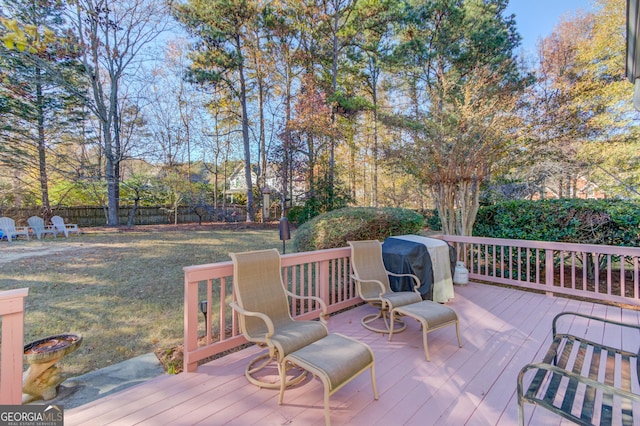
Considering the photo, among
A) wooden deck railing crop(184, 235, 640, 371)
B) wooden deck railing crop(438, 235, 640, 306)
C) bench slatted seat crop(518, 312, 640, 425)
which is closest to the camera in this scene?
bench slatted seat crop(518, 312, 640, 425)

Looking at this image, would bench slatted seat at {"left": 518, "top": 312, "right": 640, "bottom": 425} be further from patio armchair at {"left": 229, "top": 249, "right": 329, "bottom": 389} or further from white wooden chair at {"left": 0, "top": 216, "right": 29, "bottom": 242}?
white wooden chair at {"left": 0, "top": 216, "right": 29, "bottom": 242}

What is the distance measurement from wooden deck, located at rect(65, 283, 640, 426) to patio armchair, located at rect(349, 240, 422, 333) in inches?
14.5

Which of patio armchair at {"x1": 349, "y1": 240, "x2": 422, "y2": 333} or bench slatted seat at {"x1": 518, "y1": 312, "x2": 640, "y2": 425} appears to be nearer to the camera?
bench slatted seat at {"x1": 518, "y1": 312, "x2": 640, "y2": 425}

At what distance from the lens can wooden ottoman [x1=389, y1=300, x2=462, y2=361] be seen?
8.75ft

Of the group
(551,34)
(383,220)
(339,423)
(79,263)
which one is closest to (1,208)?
(79,263)

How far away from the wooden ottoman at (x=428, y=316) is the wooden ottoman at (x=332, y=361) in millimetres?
793

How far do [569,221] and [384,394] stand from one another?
515 cm

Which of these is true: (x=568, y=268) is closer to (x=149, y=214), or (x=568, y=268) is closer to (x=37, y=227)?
(x=37, y=227)

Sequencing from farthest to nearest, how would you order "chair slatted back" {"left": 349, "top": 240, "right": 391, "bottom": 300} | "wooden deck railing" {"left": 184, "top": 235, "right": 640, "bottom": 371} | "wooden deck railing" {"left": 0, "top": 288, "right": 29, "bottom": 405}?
"chair slatted back" {"left": 349, "top": 240, "right": 391, "bottom": 300} < "wooden deck railing" {"left": 184, "top": 235, "right": 640, "bottom": 371} < "wooden deck railing" {"left": 0, "top": 288, "right": 29, "bottom": 405}

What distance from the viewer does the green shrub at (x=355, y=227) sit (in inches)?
193

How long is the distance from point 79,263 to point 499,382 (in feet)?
26.6

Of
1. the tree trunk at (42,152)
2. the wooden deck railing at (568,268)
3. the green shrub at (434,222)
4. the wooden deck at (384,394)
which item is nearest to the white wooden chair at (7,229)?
the tree trunk at (42,152)

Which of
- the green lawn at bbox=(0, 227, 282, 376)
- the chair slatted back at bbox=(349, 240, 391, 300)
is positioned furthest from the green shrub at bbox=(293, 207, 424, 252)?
the green lawn at bbox=(0, 227, 282, 376)

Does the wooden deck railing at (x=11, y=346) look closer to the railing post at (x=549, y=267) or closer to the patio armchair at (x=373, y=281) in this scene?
the patio armchair at (x=373, y=281)
